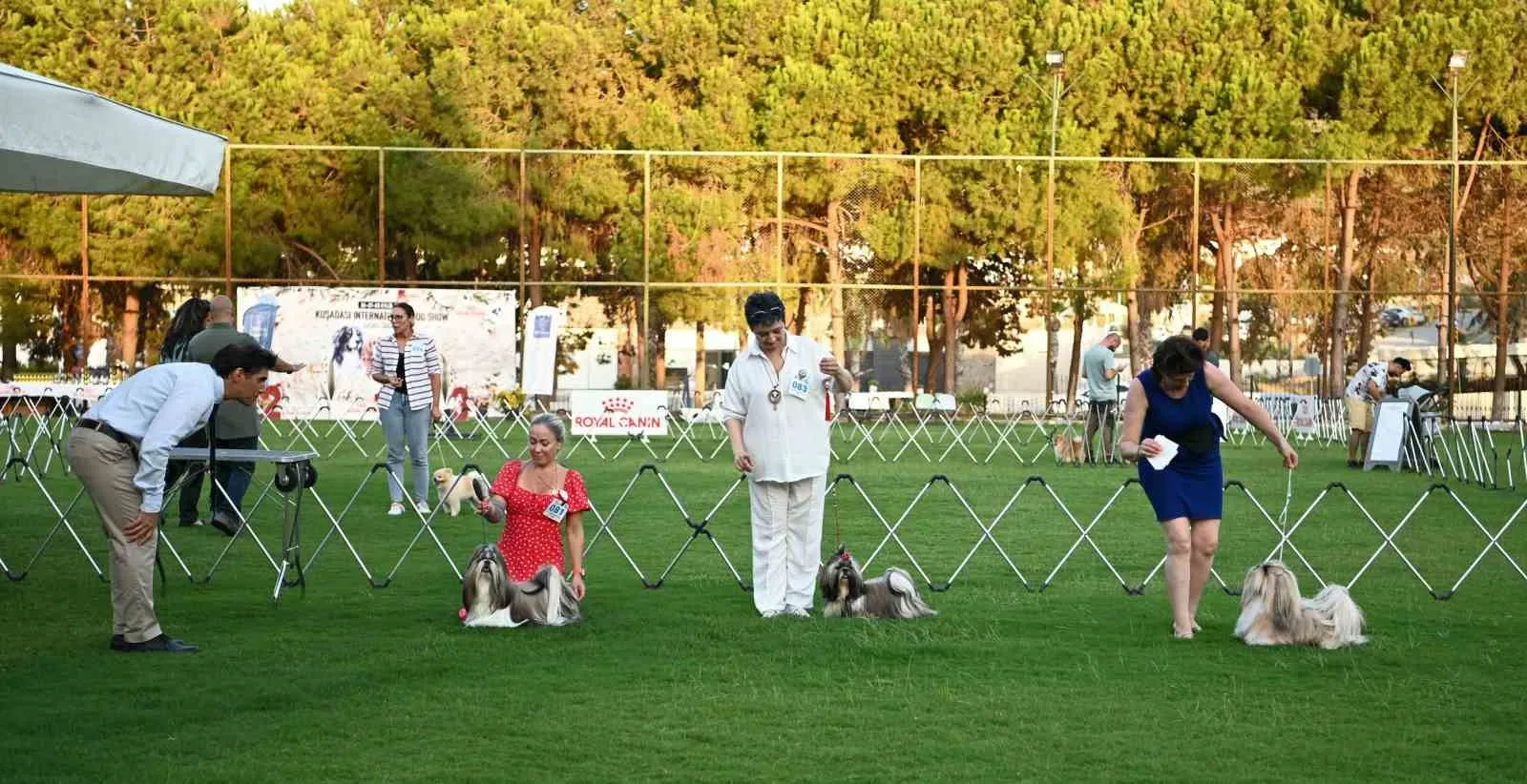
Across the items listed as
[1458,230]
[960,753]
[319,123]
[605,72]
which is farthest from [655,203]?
[960,753]

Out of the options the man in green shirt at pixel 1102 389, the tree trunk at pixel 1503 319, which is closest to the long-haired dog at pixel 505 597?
the man in green shirt at pixel 1102 389

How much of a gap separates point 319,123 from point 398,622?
29709mm

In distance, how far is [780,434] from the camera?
8.92m

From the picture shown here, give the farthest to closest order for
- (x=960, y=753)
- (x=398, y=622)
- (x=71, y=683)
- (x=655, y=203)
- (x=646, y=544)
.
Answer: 1. (x=655, y=203)
2. (x=646, y=544)
3. (x=398, y=622)
4. (x=71, y=683)
5. (x=960, y=753)

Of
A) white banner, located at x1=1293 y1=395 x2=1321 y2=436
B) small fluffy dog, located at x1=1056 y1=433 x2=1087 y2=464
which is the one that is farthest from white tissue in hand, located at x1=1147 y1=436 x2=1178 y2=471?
white banner, located at x1=1293 y1=395 x2=1321 y2=436

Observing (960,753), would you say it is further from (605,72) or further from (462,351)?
(605,72)

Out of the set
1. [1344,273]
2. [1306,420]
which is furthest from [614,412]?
[1344,273]

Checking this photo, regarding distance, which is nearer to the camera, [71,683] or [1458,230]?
[71,683]

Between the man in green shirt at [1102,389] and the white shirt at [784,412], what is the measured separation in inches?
462

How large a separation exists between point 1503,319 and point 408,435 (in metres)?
27.1

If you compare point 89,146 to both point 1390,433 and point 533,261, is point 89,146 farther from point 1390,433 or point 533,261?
point 533,261

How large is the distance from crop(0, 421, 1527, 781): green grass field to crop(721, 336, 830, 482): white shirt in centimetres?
79

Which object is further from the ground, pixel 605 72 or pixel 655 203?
pixel 605 72

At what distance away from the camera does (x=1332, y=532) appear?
13.7 metres
